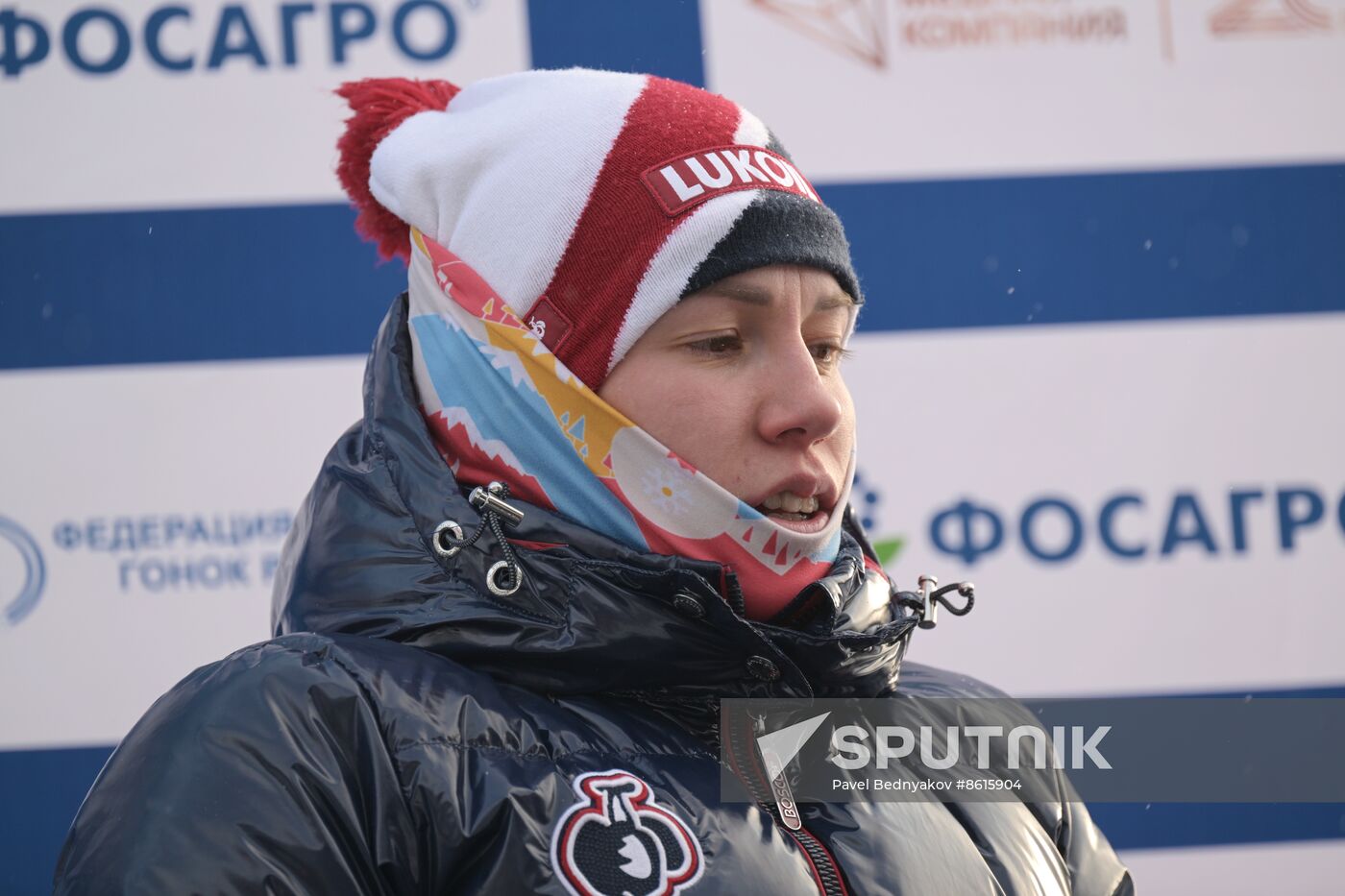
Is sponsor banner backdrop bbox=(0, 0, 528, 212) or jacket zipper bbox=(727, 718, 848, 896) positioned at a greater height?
sponsor banner backdrop bbox=(0, 0, 528, 212)

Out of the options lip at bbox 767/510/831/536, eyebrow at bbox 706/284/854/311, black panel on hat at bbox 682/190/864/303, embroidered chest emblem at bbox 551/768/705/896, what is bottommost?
embroidered chest emblem at bbox 551/768/705/896

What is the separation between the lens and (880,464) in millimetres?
2252

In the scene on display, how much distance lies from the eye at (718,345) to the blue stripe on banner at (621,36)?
4.10ft

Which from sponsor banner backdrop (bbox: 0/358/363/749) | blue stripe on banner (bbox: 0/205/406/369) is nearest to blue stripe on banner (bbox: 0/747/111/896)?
sponsor banner backdrop (bbox: 0/358/363/749)

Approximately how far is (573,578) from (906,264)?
1447mm

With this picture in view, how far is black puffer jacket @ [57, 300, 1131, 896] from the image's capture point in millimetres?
820

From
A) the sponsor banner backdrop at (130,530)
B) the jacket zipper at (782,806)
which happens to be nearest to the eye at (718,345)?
the jacket zipper at (782,806)

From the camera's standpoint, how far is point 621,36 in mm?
2236

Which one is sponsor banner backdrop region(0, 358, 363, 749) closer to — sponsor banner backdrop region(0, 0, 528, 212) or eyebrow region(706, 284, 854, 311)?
sponsor banner backdrop region(0, 0, 528, 212)

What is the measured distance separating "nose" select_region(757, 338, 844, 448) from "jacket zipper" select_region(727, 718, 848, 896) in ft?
0.72

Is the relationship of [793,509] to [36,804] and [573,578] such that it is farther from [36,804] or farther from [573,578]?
[36,804]

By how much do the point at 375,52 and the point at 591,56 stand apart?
1.12 feet

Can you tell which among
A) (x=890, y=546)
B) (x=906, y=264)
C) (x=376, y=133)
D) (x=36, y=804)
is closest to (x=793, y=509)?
(x=376, y=133)

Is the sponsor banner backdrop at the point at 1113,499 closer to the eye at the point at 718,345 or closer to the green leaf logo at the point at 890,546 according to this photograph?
the green leaf logo at the point at 890,546
